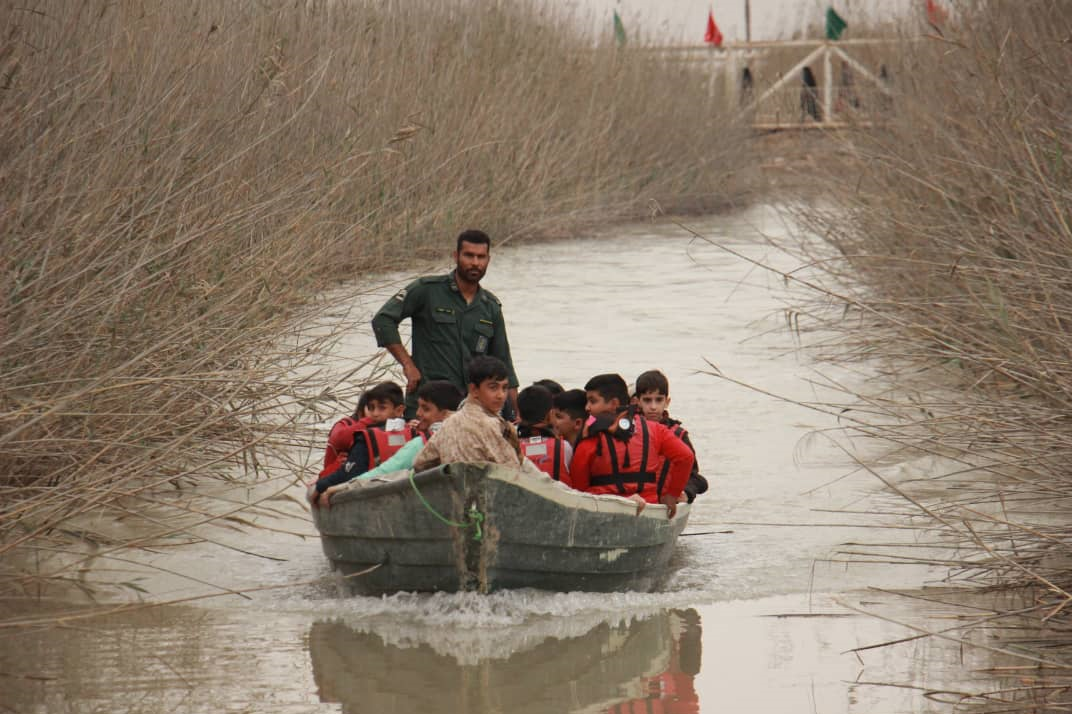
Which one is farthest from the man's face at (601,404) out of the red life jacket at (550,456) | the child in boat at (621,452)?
the red life jacket at (550,456)

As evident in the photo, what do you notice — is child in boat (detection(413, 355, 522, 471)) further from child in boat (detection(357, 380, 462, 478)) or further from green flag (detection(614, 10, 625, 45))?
green flag (detection(614, 10, 625, 45))

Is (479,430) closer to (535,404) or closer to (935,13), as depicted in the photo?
(535,404)

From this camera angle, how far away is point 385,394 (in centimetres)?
830

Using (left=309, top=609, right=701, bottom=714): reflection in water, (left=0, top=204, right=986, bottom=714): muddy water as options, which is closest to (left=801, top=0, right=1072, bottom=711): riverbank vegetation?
(left=0, top=204, right=986, bottom=714): muddy water

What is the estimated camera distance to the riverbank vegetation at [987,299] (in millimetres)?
6332

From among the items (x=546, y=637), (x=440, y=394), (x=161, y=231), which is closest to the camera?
(x=546, y=637)

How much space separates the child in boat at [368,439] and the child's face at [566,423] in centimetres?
73

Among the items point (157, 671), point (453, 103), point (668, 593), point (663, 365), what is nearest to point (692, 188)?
point (453, 103)

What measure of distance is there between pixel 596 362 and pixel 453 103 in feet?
19.5

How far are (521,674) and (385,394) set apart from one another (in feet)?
6.23

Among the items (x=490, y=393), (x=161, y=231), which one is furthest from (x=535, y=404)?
(x=161, y=231)

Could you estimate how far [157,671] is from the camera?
22.0 feet

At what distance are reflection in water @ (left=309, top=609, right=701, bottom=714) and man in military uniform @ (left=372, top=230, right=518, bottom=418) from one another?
1.66m

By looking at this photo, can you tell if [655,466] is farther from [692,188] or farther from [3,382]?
[692,188]
